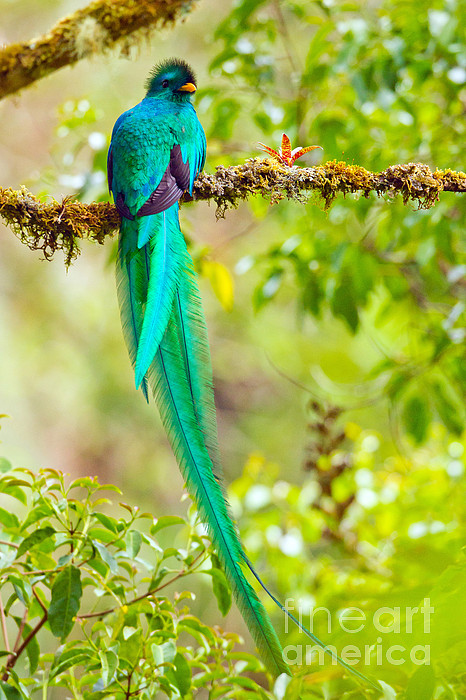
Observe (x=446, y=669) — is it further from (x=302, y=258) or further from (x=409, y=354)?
(x=409, y=354)

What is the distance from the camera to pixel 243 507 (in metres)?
2.27

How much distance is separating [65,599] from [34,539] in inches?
3.8

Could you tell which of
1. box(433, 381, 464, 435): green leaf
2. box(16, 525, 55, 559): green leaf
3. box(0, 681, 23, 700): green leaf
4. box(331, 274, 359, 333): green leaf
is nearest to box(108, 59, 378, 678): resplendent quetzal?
box(16, 525, 55, 559): green leaf

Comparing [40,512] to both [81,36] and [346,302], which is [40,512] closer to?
[346,302]

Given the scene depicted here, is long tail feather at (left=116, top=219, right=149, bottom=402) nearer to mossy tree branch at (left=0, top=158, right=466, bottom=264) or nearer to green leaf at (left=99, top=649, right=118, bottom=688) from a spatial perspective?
mossy tree branch at (left=0, top=158, right=466, bottom=264)

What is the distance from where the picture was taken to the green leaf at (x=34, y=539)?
36.0 inches

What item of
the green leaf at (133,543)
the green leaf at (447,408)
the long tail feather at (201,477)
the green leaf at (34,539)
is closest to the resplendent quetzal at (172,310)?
the long tail feather at (201,477)

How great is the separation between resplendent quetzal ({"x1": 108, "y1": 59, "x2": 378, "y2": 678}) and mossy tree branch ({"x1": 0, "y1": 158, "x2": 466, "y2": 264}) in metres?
0.06

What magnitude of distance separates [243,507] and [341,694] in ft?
4.34

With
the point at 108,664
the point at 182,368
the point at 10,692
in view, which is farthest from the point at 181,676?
the point at 182,368

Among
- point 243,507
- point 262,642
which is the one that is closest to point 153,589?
point 262,642

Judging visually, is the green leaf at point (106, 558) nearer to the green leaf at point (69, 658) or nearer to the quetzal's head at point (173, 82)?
the green leaf at point (69, 658)

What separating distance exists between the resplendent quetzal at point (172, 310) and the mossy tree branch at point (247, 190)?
0.06 metres

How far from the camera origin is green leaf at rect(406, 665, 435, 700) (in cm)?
69
